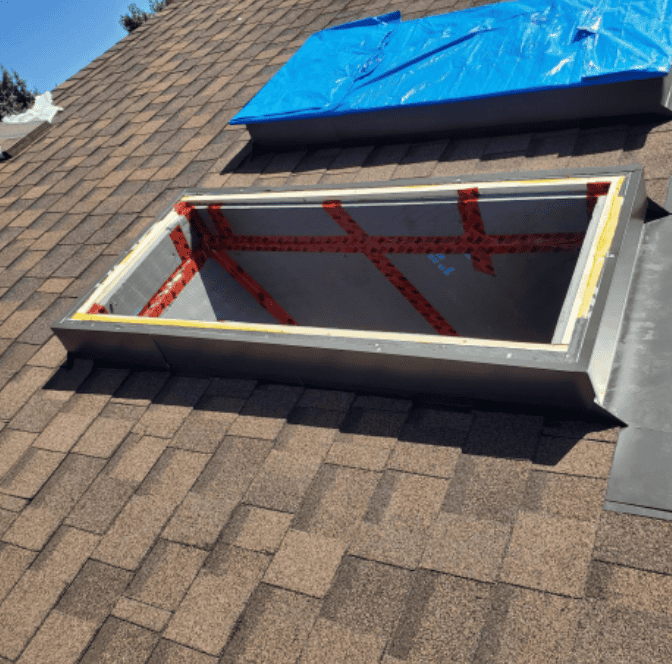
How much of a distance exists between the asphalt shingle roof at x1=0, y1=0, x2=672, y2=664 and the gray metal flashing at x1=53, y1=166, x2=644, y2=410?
11 cm

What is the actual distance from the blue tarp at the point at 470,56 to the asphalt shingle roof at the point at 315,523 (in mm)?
460

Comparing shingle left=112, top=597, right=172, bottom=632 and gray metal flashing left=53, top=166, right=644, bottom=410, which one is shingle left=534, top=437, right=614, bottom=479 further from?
shingle left=112, top=597, right=172, bottom=632


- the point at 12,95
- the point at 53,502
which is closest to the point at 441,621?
the point at 53,502

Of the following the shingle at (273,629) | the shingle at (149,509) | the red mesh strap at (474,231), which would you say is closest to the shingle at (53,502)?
the shingle at (149,509)

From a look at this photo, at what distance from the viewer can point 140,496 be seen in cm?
332

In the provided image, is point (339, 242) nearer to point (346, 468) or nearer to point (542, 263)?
point (542, 263)

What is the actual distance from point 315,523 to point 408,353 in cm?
91

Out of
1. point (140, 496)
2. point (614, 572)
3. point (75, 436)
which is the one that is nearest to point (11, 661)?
point (140, 496)

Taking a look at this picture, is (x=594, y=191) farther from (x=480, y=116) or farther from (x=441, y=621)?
(x=441, y=621)

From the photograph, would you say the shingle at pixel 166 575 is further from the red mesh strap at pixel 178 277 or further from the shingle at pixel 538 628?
the red mesh strap at pixel 178 277

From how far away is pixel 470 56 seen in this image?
5480 mm

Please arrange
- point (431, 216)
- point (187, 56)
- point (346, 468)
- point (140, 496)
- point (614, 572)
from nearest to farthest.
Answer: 1. point (614, 572)
2. point (346, 468)
3. point (140, 496)
4. point (431, 216)
5. point (187, 56)

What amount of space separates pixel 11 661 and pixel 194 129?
5.74 m

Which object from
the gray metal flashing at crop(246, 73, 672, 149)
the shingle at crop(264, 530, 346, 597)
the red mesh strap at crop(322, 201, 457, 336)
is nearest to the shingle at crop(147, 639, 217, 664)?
the shingle at crop(264, 530, 346, 597)
